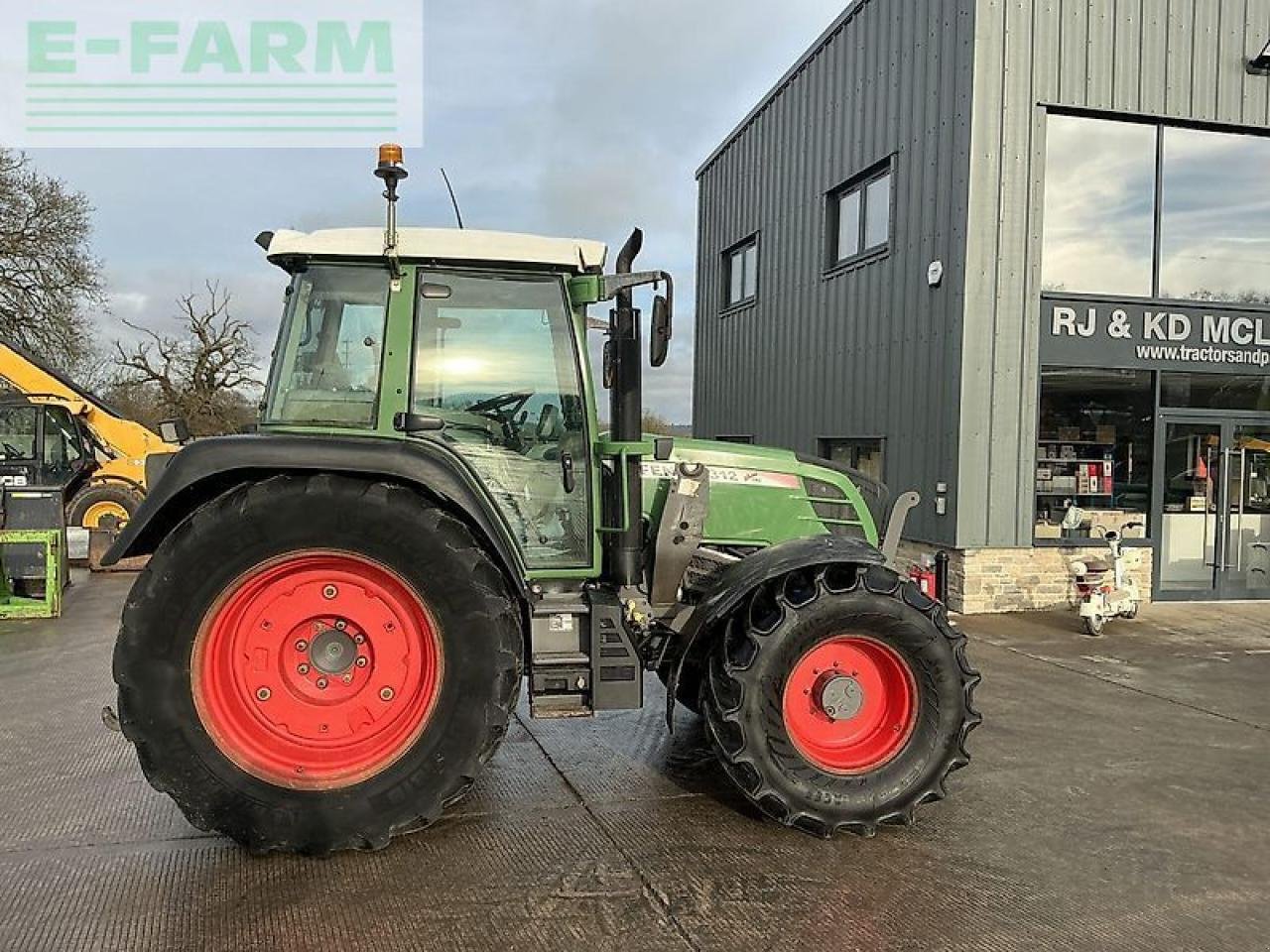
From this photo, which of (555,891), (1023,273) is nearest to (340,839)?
(555,891)

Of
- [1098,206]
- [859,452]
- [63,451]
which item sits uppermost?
[1098,206]

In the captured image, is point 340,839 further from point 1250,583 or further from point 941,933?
point 1250,583

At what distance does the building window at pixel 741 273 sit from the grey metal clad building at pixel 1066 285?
3.51 m

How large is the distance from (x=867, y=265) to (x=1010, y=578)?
4.02 metres

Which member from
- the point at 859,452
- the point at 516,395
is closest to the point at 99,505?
the point at 859,452

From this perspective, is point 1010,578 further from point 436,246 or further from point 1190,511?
point 436,246

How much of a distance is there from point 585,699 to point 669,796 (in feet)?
2.45

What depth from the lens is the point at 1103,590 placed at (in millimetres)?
8836

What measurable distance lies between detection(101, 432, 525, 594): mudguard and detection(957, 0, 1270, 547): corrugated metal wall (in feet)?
21.9

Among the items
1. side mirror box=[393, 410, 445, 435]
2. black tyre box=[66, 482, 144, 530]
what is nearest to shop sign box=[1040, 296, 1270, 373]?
side mirror box=[393, 410, 445, 435]

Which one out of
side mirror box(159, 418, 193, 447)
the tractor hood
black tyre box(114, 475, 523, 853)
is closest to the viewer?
black tyre box(114, 475, 523, 853)

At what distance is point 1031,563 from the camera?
9.54m

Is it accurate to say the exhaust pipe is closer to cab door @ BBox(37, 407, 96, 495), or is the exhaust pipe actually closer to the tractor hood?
the tractor hood

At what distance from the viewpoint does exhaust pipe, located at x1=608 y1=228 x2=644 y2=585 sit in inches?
158
